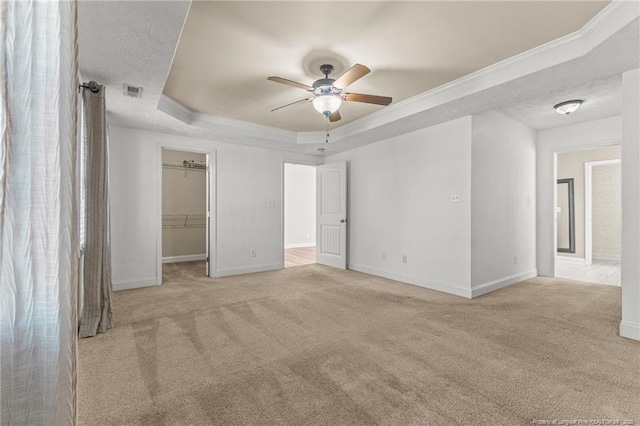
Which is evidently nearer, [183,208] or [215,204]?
[215,204]

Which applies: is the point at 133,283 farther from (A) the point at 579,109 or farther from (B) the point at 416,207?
(A) the point at 579,109

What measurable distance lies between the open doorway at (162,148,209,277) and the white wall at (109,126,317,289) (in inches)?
63.7

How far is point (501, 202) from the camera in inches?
173

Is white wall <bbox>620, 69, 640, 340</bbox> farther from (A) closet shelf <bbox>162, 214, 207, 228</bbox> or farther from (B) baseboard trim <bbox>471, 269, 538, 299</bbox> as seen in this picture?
(A) closet shelf <bbox>162, 214, 207, 228</bbox>

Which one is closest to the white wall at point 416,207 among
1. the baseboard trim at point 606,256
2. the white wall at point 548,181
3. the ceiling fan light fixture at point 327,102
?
the ceiling fan light fixture at point 327,102

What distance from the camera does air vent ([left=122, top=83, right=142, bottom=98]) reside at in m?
2.92

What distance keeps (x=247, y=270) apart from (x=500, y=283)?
410cm

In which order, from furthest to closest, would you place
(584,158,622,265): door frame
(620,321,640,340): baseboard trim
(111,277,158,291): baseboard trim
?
1. (584,158,622,265): door frame
2. (111,277,158,291): baseboard trim
3. (620,321,640,340): baseboard trim

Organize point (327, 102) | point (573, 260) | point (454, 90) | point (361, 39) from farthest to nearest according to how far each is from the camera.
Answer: point (573, 260) → point (454, 90) → point (327, 102) → point (361, 39)

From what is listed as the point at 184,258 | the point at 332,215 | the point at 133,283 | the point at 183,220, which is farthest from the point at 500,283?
the point at 183,220

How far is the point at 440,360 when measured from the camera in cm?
221

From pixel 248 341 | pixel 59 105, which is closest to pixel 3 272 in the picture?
pixel 59 105

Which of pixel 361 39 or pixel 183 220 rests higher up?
pixel 361 39

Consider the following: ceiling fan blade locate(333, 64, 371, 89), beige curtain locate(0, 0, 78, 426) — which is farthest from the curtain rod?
beige curtain locate(0, 0, 78, 426)
